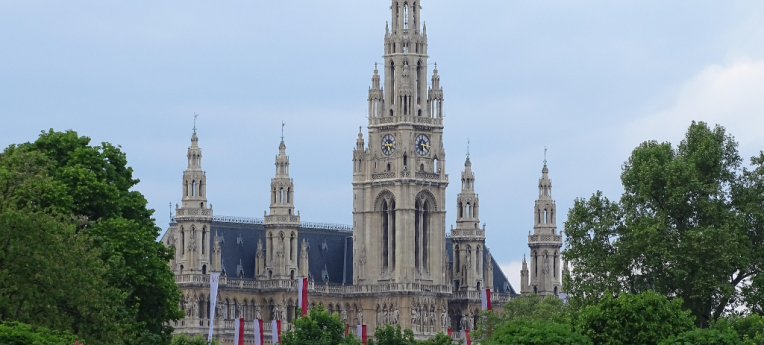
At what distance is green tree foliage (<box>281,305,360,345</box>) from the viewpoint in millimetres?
108312

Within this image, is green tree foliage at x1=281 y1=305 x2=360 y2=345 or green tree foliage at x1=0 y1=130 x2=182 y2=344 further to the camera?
green tree foliage at x1=281 y1=305 x2=360 y2=345

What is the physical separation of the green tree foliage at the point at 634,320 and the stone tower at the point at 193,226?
93389 millimetres

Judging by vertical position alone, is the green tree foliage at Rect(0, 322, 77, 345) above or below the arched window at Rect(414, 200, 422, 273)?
below

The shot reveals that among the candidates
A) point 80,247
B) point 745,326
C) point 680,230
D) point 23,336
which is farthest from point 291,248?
point 23,336

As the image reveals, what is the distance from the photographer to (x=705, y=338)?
3718 inches

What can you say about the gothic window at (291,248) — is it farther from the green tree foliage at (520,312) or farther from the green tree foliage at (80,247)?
the green tree foliage at (80,247)

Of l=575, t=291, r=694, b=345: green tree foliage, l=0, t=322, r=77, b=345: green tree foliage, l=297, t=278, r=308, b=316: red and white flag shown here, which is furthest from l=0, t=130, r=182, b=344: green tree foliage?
l=297, t=278, r=308, b=316: red and white flag

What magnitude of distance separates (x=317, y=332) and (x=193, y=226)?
275ft

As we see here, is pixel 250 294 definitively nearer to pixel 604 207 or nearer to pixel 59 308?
pixel 604 207

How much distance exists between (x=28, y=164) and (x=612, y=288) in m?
32.5

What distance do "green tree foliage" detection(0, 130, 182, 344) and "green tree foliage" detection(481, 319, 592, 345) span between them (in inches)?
672

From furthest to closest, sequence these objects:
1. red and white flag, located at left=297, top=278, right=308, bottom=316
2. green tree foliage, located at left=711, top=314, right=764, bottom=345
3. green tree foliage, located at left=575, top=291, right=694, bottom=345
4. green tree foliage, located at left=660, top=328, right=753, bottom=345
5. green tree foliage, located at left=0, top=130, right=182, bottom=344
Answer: red and white flag, located at left=297, top=278, right=308, bottom=316
green tree foliage, located at left=711, top=314, right=764, bottom=345
green tree foliage, located at left=575, top=291, right=694, bottom=345
green tree foliage, located at left=660, top=328, right=753, bottom=345
green tree foliage, located at left=0, top=130, right=182, bottom=344

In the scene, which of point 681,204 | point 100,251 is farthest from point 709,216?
point 100,251

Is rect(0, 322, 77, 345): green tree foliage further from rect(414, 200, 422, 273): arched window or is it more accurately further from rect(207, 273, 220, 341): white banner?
rect(414, 200, 422, 273): arched window
